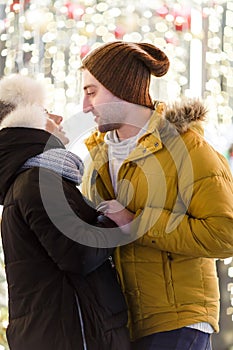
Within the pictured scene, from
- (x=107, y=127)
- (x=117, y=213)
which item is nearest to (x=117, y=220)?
(x=117, y=213)

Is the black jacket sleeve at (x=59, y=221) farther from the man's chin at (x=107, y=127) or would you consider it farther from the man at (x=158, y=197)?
the man's chin at (x=107, y=127)

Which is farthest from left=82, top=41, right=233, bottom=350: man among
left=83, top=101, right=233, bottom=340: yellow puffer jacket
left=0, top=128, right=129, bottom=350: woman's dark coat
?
left=0, top=128, right=129, bottom=350: woman's dark coat

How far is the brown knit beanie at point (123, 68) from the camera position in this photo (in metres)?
1.84

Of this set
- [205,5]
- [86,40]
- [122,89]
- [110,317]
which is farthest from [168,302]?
[205,5]

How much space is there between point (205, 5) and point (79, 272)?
5.23 feet

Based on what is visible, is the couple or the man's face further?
the man's face

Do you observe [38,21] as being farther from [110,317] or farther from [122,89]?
[110,317]

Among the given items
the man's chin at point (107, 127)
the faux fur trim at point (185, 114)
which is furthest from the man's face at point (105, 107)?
the faux fur trim at point (185, 114)

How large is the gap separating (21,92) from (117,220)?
431 mm

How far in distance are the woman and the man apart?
0.10 meters

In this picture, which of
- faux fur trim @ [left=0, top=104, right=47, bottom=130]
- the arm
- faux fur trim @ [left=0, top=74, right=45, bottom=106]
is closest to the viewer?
the arm

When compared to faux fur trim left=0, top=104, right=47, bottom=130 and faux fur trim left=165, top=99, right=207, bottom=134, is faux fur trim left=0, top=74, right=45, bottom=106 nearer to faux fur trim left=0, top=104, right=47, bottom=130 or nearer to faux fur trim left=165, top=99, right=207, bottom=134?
faux fur trim left=0, top=104, right=47, bottom=130

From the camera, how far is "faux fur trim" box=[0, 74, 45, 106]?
5.89 ft

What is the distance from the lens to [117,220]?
1.73 meters
